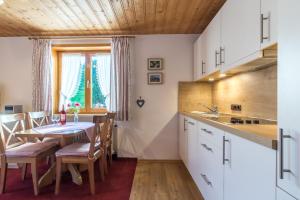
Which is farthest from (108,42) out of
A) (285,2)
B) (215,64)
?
(285,2)

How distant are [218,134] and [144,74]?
2.66 meters

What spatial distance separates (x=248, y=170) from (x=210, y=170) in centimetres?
84

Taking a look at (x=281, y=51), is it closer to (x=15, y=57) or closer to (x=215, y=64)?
(x=215, y=64)

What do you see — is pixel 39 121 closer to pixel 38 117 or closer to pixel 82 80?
pixel 38 117

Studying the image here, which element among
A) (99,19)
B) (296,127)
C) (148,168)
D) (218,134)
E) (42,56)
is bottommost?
(148,168)

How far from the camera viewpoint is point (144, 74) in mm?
4410

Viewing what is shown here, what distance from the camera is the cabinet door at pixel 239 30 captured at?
1809 millimetres

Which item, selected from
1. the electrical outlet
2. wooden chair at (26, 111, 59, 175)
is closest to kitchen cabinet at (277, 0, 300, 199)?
the electrical outlet

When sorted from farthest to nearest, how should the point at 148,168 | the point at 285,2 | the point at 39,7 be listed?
the point at 148,168
the point at 39,7
the point at 285,2

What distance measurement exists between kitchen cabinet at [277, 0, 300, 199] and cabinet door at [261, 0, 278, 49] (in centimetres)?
51

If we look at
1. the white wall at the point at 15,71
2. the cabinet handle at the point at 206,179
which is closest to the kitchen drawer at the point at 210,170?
the cabinet handle at the point at 206,179

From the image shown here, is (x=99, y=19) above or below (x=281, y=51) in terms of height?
above

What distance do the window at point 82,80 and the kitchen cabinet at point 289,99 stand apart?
3.84 metres

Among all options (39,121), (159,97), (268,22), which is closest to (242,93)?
(268,22)
